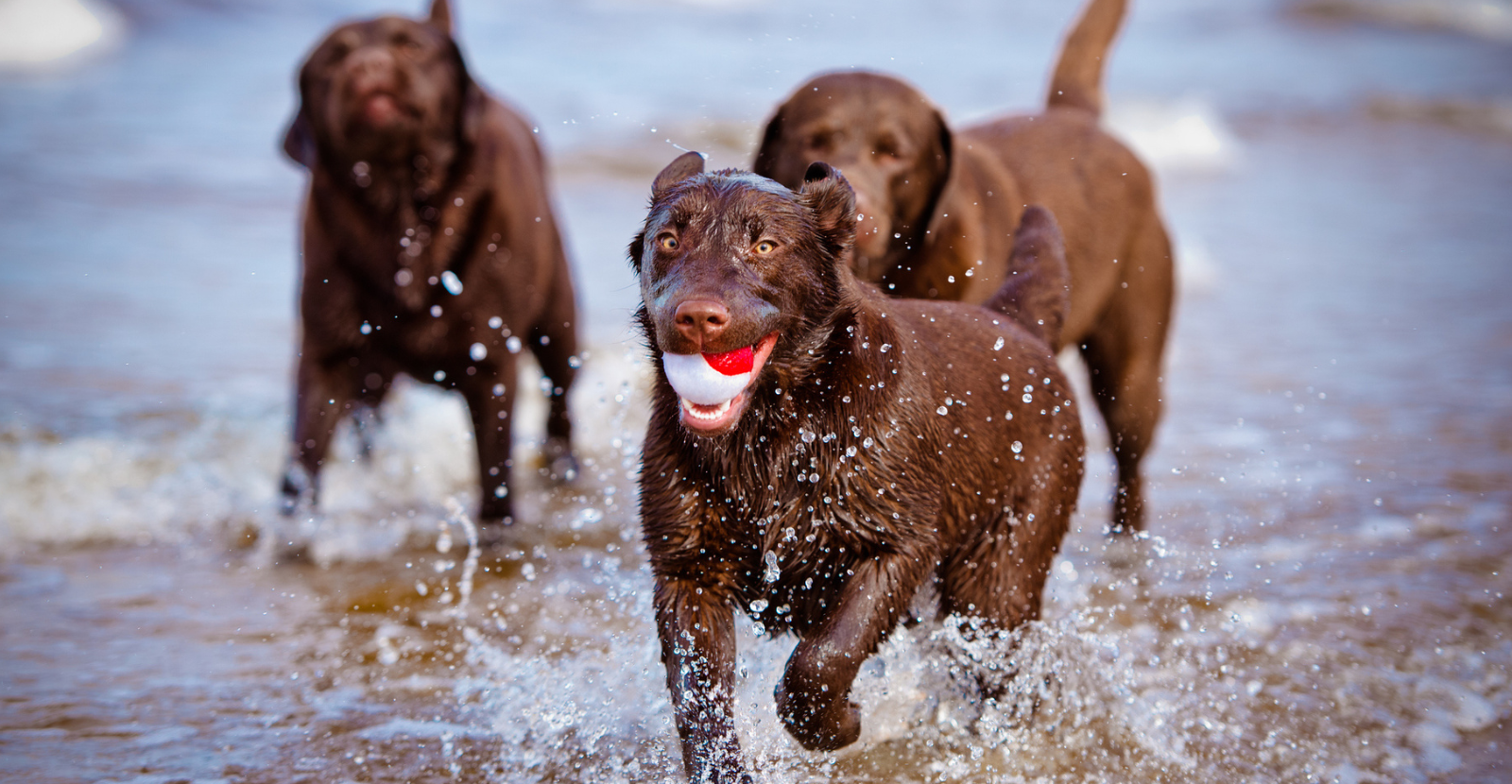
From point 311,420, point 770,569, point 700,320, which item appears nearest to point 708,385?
point 700,320

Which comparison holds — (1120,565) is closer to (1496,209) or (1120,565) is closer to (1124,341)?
(1124,341)

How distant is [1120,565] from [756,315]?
2.72m

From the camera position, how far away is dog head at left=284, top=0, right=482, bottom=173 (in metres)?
4.90

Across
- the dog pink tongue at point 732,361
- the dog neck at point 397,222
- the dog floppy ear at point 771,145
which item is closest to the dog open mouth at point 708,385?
the dog pink tongue at point 732,361

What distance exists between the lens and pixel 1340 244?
436 inches

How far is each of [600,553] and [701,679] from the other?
2.27 metres

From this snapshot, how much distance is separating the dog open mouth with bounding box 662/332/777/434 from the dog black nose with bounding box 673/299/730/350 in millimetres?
83

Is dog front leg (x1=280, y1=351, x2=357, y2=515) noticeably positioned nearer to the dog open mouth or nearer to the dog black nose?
the dog open mouth

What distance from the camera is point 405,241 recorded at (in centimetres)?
505

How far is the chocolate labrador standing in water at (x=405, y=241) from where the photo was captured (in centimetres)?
499

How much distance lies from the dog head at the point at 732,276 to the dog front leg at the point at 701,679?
456 millimetres

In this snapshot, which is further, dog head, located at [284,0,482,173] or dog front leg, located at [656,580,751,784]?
dog head, located at [284,0,482,173]

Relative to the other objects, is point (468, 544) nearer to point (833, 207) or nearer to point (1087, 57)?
point (833, 207)

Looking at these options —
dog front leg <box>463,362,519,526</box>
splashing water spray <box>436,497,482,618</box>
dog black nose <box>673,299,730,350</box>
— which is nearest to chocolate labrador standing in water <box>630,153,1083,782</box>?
dog black nose <box>673,299,730,350</box>
